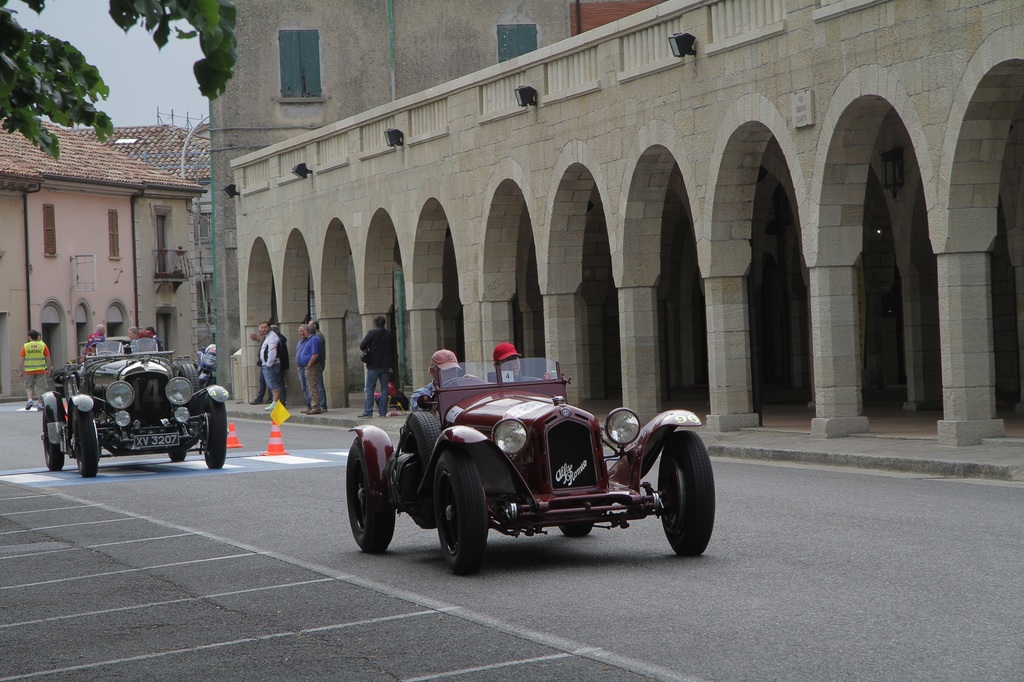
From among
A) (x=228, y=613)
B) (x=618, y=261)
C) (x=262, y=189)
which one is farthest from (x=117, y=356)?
(x=262, y=189)

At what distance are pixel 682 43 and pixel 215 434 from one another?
800 cm

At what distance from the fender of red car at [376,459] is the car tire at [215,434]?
26.1 ft

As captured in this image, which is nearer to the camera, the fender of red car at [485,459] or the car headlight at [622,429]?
the fender of red car at [485,459]

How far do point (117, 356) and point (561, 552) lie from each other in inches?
420

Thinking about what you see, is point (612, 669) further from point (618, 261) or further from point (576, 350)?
point (576, 350)

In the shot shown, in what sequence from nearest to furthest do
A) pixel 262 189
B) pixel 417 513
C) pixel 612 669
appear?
1. pixel 612 669
2. pixel 417 513
3. pixel 262 189

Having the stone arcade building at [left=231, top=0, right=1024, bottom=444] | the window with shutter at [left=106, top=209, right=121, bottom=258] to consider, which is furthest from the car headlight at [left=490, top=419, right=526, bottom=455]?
the window with shutter at [left=106, top=209, right=121, bottom=258]

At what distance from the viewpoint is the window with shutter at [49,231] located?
57094mm

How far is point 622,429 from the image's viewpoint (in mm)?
9930

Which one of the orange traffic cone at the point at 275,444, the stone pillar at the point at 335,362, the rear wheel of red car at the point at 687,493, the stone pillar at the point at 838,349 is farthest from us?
the stone pillar at the point at 335,362

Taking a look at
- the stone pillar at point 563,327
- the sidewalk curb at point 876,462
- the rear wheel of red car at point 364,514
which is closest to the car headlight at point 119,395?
the sidewalk curb at point 876,462

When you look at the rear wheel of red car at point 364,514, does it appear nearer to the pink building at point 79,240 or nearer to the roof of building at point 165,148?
the pink building at point 79,240

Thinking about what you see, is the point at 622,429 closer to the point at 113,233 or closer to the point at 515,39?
the point at 515,39

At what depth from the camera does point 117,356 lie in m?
→ 19.3
